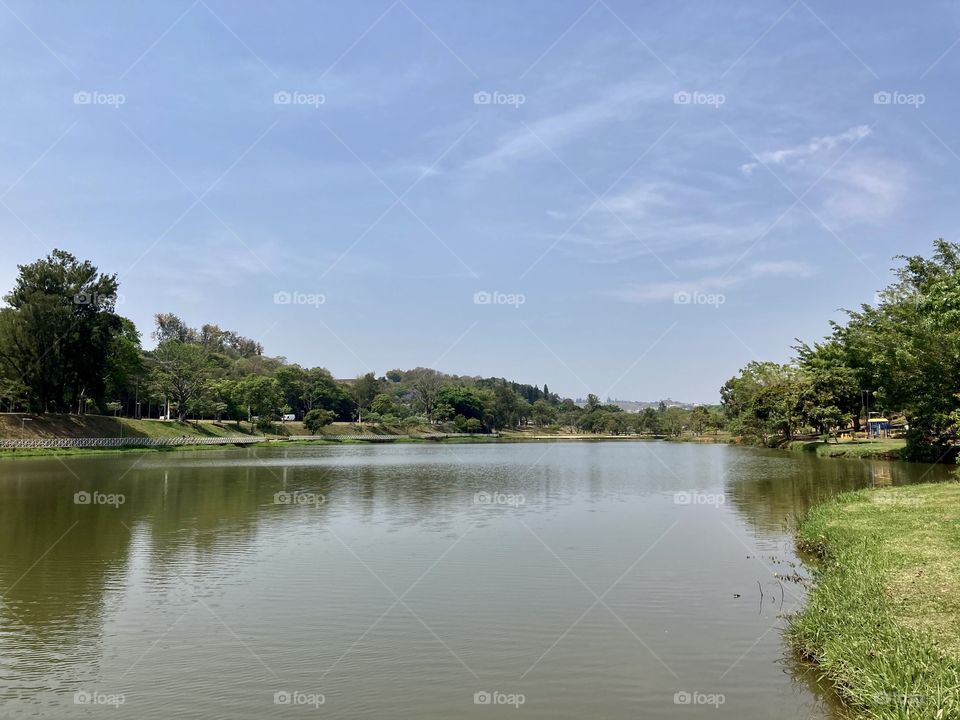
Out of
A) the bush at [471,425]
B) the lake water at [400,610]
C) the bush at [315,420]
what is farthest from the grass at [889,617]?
the bush at [471,425]

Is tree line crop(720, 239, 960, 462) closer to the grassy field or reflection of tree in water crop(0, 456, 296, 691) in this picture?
reflection of tree in water crop(0, 456, 296, 691)

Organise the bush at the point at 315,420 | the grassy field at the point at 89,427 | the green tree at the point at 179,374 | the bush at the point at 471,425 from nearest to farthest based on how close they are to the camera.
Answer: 1. the grassy field at the point at 89,427
2. the green tree at the point at 179,374
3. the bush at the point at 315,420
4. the bush at the point at 471,425

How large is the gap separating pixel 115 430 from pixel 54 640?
7349 cm

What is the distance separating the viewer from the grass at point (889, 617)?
6.96 m

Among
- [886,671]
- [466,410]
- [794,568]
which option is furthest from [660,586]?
[466,410]

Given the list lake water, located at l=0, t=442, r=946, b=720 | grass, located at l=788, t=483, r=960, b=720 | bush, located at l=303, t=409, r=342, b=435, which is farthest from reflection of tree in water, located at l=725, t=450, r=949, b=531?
bush, located at l=303, t=409, r=342, b=435

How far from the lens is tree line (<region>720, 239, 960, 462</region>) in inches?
1079

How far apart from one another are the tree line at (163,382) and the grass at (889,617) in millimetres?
73340

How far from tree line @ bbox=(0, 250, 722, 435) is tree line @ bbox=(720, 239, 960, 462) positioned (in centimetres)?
6686

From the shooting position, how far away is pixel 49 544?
18.3 meters

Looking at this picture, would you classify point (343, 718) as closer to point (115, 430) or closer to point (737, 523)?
point (737, 523)

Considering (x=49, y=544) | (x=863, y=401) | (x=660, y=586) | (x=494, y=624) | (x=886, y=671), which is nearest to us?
(x=886, y=671)

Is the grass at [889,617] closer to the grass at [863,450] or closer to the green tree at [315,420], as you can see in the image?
the grass at [863,450]

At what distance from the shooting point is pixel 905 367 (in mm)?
35250
